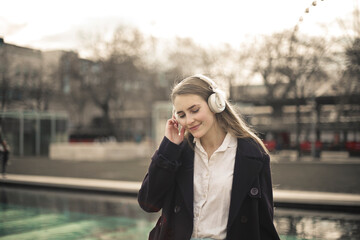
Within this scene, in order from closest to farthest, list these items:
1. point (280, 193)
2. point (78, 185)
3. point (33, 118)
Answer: point (280, 193) → point (78, 185) → point (33, 118)

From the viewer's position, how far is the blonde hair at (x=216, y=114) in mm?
2531

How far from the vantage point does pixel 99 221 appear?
806 cm

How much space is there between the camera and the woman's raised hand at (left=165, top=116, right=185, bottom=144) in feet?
8.27

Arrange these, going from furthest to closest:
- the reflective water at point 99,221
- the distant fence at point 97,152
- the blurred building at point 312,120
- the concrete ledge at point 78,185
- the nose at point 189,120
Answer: the blurred building at point 312,120 < the distant fence at point 97,152 < the concrete ledge at point 78,185 < the reflective water at point 99,221 < the nose at point 189,120

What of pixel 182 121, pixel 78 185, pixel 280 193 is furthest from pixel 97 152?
pixel 182 121

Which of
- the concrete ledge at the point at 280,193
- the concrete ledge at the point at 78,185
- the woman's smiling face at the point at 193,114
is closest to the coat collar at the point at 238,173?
the woman's smiling face at the point at 193,114

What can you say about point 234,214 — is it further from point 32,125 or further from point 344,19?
point 32,125

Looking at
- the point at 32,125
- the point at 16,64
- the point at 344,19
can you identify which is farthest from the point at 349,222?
the point at 32,125

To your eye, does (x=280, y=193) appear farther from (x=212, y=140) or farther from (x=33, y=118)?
(x=33, y=118)

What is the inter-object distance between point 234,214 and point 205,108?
61cm

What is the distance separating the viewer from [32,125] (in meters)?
29.0

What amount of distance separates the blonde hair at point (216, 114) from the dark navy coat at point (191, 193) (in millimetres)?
68

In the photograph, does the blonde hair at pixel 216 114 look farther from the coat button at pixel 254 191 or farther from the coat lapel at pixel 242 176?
the coat button at pixel 254 191

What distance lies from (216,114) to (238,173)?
1.34 feet
